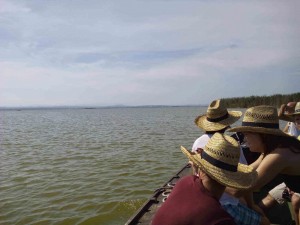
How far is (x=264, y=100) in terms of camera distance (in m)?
51.7

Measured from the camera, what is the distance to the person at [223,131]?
327cm

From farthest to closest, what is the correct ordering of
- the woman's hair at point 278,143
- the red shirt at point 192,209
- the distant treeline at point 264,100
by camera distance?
1. the distant treeline at point 264,100
2. the woman's hair at point 278,143
3. the red shirt at point 192,209

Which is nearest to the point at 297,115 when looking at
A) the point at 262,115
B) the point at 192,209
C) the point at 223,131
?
the point at 223,131

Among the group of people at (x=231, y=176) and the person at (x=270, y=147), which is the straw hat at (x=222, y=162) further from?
the person at (x=270, y=147)

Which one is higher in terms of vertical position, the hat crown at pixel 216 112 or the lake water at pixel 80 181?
the hat crown at pixel 216 112

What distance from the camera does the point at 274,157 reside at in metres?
3.89

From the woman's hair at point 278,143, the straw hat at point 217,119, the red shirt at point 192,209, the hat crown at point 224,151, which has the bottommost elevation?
the red shirt at point 192,209

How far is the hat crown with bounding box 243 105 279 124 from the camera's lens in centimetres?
408

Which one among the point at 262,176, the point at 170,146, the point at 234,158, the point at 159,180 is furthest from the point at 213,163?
the point at 170,146

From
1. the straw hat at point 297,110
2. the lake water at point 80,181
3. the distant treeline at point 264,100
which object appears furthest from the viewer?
the distant treeline at point 264,100

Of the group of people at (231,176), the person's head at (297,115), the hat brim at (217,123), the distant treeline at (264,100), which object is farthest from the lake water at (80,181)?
the distant treeline at (264,100)

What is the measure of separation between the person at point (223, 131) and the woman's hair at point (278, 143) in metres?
0.35

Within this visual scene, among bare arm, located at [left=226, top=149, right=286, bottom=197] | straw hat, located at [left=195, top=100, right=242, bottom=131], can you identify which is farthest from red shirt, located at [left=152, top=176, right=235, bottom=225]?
straw hat, located at [left=195, top=100, right=242, bottom=131]

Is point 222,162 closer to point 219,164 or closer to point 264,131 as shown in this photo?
point 219,164
